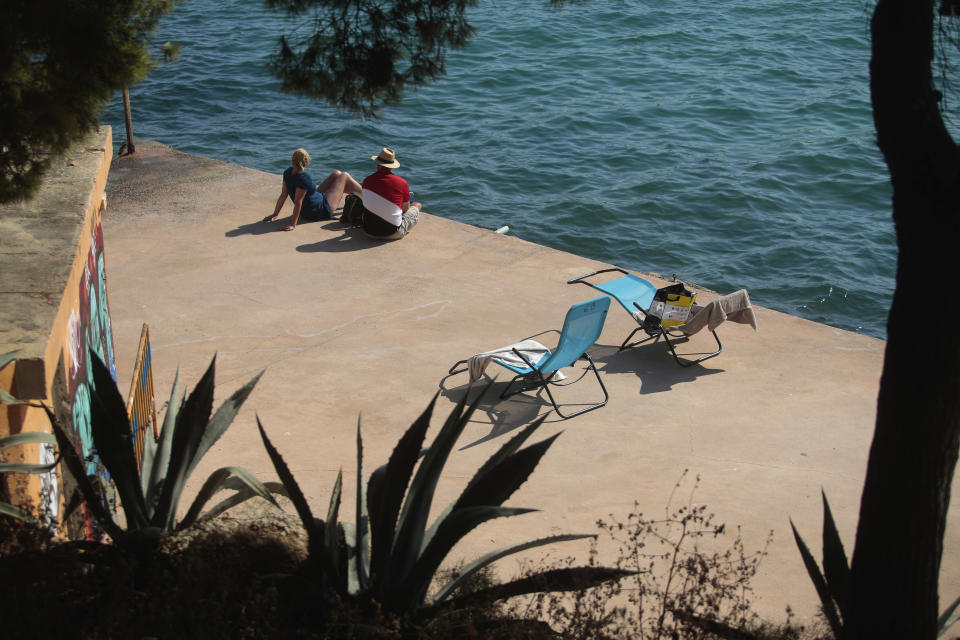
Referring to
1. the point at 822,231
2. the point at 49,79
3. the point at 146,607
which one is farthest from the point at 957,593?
the point at 822,231

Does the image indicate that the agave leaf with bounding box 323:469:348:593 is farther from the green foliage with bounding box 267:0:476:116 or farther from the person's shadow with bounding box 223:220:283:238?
the person's shadow with bounding box 223:220:283:238

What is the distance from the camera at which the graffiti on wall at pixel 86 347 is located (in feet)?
14.1

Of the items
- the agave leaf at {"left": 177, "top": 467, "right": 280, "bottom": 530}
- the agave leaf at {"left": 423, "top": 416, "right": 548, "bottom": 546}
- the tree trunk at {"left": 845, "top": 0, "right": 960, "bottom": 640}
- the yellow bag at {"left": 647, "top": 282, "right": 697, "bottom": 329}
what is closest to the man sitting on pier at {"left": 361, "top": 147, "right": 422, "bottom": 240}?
the yellow bag at {"left": 647, "top": 282, "right": 697, "bottom": 329}

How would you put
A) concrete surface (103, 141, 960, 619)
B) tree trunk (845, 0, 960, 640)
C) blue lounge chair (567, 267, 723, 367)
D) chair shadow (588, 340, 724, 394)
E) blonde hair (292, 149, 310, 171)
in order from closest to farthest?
tree trunk (845, 0, 960, 640) → concrete surface (103, 141, 960, 619) → chair shadow (588, 340, 724, 394) → blue lounge chair (567, 267, 723, 367) → blonde hair (292, 149, 310, 171)

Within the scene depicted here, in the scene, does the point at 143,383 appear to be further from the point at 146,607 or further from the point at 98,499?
the point at 146,607

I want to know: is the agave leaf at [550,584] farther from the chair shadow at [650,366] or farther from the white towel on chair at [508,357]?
the chair shadow at [650,366]

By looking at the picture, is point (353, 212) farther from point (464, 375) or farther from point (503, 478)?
point (503, 478)

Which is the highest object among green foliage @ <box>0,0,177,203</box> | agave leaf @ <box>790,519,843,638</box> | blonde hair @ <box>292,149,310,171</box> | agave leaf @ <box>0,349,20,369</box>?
green foliage @ <box>0,0,177,203</box>

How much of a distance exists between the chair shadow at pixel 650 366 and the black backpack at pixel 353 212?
3.84m

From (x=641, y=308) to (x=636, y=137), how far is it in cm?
1250

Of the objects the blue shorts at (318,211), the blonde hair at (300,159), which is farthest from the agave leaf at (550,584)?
the blue shorts at (318,211)

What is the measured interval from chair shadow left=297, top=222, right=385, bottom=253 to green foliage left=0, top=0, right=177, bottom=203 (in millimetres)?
6897

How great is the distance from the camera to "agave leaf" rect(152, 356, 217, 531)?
3723mm

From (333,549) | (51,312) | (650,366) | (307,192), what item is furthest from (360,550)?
(307,192)
